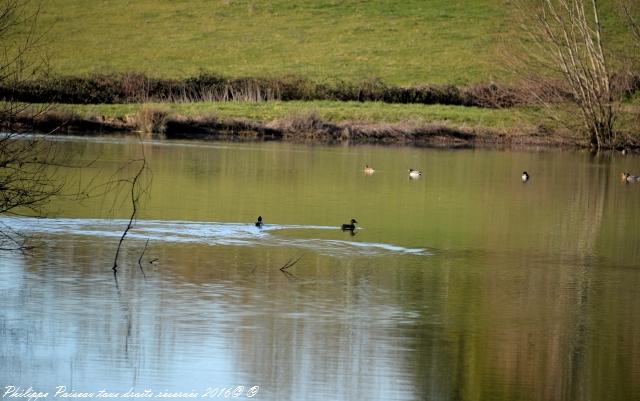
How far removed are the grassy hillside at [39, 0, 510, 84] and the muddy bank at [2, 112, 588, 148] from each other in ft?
32.9

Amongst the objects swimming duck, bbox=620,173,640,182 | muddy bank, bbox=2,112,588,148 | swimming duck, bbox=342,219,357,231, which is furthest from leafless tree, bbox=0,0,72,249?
swimming duck, bbox=620,173,640,182

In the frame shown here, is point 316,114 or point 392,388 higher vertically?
point 316,114

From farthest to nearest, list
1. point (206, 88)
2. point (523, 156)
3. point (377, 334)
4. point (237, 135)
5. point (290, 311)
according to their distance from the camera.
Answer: point (206, 88) → point (237, 135) → point (523, 156) → point (290, 311) → point (377, 334)

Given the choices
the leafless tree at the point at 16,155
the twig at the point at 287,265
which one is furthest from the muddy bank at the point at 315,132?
the twig at the point at 287,265

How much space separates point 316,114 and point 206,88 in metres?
7.32

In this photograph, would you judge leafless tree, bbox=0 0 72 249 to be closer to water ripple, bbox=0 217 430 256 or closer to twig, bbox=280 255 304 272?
water ripple, bbox=0 217 430 256

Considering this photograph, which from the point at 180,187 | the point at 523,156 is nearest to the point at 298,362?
the point at 180,187

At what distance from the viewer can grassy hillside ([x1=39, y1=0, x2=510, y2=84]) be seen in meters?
59.2

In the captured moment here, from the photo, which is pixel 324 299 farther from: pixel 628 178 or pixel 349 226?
pixel 628 178

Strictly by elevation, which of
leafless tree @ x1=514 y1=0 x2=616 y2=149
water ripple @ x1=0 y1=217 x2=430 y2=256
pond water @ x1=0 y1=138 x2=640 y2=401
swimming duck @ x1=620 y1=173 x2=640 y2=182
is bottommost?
pond water @ x1=0 y1=138 x2=640 y2=401

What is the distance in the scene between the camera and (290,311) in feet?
45.2

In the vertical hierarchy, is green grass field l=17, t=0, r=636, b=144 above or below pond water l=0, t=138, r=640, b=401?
above

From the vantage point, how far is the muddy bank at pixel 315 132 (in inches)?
1756

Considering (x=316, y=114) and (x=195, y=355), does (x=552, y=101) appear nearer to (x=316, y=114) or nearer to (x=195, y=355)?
(x=316, y=114)
